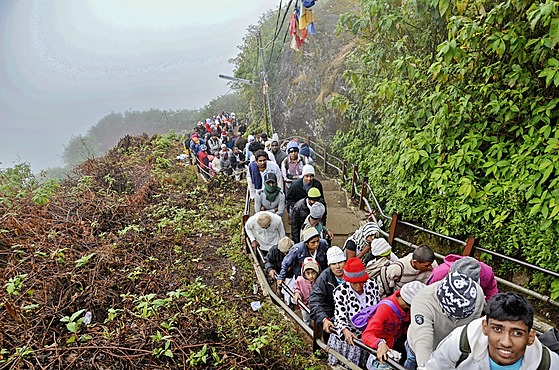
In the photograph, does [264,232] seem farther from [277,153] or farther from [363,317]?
[277,153]

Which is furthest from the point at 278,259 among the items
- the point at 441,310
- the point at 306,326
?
the point at 441,310

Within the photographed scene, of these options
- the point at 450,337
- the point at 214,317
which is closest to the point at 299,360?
the point at 214,317

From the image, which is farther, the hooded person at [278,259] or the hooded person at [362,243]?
the hooded person at [278,259]

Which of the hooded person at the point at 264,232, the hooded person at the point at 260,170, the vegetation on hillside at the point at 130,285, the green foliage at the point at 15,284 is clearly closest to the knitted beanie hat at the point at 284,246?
the hooded person at the point at 264,232

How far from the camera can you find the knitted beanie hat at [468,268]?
103 inches

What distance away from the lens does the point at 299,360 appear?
384 cm

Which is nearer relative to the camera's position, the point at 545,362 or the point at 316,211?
the point at 545,362

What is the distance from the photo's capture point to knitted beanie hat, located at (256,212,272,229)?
17.4ft

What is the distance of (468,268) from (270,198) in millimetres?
3964

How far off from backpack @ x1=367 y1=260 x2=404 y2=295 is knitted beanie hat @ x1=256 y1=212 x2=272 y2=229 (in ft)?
6.66

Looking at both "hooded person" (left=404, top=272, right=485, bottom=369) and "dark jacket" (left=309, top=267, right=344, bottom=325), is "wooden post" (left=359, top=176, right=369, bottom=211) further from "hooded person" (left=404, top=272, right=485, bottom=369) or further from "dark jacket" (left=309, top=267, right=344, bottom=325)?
"hooded person" (left=404, top=272, right=485, bottom=369)

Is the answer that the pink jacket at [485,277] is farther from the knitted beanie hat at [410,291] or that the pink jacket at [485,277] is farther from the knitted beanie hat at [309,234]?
the knitted beanie hat at [309,234]

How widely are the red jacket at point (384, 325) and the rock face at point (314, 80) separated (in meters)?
10.1

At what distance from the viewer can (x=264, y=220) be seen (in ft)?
17.4
